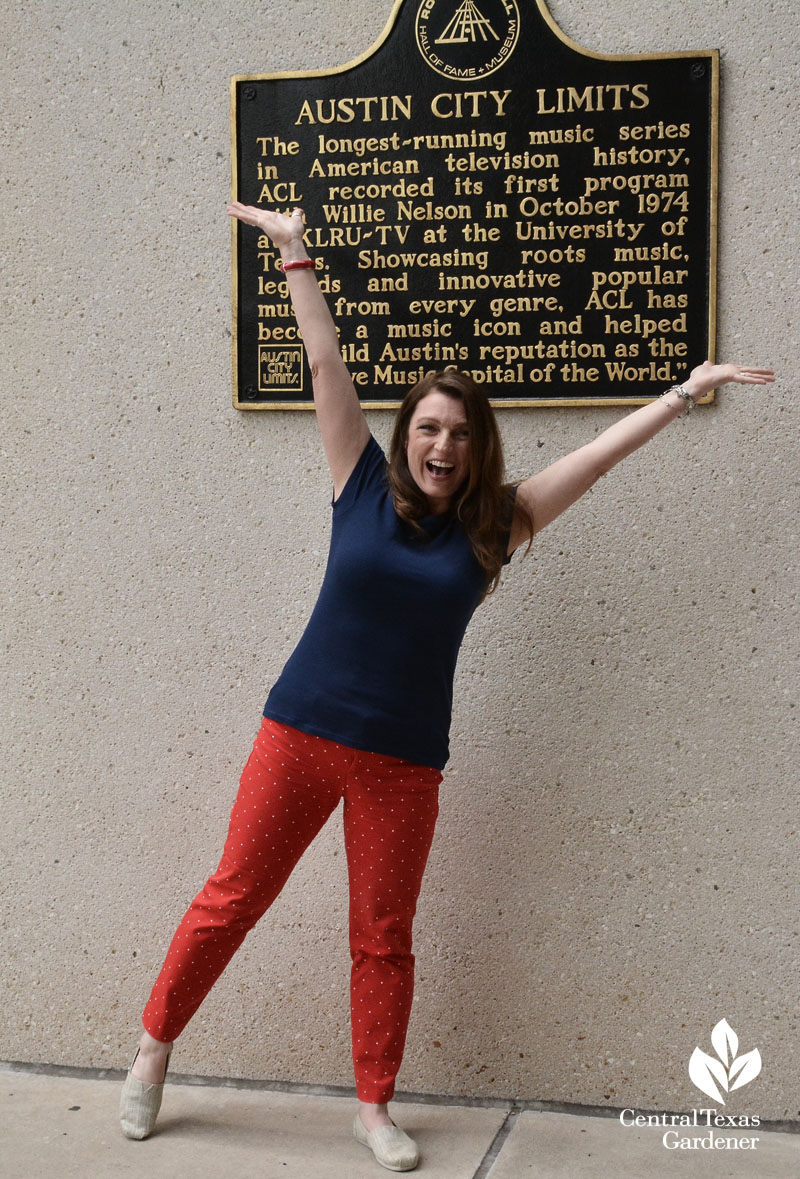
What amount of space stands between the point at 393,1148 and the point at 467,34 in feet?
9.51

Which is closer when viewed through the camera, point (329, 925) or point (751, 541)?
point (751, 541)

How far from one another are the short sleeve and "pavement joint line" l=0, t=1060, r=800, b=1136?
1.67 m

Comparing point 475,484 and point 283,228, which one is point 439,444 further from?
point 283,228

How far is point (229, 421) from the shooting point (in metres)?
3.14

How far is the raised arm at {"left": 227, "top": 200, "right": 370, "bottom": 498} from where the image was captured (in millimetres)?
2570

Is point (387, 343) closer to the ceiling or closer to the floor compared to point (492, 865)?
closer to the ceiling

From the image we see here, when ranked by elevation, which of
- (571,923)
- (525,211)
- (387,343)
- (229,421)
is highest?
(525,211)

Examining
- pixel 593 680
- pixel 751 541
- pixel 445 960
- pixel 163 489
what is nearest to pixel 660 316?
pixel 751 541

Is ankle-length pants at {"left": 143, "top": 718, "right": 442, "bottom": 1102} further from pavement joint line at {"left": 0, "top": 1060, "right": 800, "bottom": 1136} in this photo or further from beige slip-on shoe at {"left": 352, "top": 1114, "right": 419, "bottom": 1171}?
pavement joint line at {"left": 0, "top": 1060, "right": 800, "bottom": 1136}

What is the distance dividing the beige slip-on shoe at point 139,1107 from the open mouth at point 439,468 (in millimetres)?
1639

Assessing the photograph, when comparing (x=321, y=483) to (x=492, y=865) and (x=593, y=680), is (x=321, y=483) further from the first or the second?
(x=492, y=865)

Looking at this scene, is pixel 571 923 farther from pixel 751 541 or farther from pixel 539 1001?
pixel 751 541

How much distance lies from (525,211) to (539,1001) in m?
2.17

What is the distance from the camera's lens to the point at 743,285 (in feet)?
9.43
